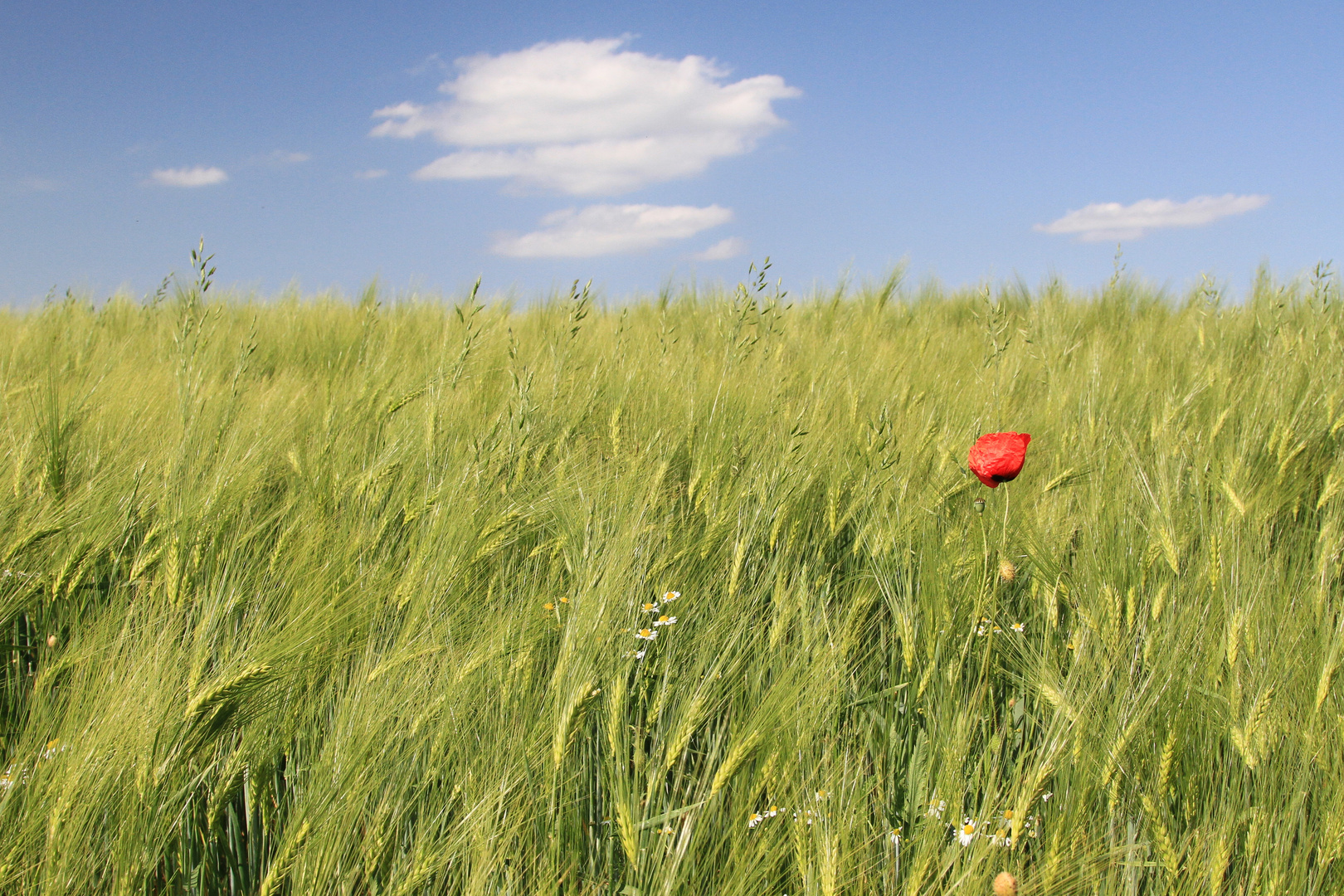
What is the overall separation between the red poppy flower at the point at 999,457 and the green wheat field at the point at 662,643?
0.37ft

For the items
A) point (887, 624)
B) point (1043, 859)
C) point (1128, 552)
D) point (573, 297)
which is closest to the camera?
point (1043, 859)

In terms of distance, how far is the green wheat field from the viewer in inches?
38.0

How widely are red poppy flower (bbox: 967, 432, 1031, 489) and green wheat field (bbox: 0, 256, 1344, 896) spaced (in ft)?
0.37

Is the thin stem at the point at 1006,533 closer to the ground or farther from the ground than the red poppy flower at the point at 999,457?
closer to the ground

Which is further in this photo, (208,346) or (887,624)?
(208,346)

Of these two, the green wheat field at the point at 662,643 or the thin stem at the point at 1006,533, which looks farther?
the thin stem at the point at 1006,533

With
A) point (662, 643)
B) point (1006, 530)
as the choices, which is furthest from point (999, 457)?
point (662, 643)

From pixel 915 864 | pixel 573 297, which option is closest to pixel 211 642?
pixel 915 864

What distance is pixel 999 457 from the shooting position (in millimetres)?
1334

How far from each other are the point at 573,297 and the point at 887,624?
1368mm

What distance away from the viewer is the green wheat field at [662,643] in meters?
0.97

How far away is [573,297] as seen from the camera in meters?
2.36

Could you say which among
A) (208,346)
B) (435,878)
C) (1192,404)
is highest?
(208,346)

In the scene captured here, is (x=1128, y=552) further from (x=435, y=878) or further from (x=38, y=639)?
(x=38, y=639)
